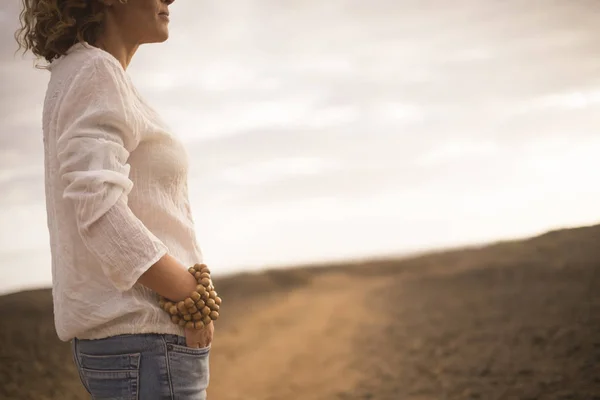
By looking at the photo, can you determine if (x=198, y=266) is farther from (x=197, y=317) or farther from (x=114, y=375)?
(x=114, y=375)

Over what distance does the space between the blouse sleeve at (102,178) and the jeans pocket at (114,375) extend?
0.11m

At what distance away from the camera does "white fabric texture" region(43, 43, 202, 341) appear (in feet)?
3.05

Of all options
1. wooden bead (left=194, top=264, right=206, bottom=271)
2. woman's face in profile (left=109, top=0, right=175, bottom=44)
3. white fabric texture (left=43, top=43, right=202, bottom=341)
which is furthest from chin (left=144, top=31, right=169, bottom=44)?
wooden bead (left=194, top=264, right=206, bottom=271)

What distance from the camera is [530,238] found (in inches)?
199

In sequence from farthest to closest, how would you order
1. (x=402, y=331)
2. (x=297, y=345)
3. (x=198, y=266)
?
(x=297, y=345)
(x=402, y=331)
(x=198, y=266)

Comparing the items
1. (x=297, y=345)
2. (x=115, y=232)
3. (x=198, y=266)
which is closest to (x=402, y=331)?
(x=297, y=345)

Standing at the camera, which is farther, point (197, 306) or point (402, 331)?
point (402, 331)

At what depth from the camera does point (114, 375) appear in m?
0.96

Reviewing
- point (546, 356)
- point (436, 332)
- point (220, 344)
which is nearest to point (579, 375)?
point (546, 356)

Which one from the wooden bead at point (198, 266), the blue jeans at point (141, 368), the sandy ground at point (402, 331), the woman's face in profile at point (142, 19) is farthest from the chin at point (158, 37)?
the sandy ground at point (402, 331)

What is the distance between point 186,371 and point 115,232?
229 mm

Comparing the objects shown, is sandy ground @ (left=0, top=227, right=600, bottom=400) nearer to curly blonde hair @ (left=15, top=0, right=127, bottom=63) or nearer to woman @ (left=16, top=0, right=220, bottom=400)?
woman @ (left=16, top=0, right=220, bottom=400)

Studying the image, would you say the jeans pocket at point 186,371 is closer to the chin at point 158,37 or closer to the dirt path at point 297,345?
the chin at point 158,37

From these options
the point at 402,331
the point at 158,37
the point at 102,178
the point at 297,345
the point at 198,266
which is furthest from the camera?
the point at 297,345
